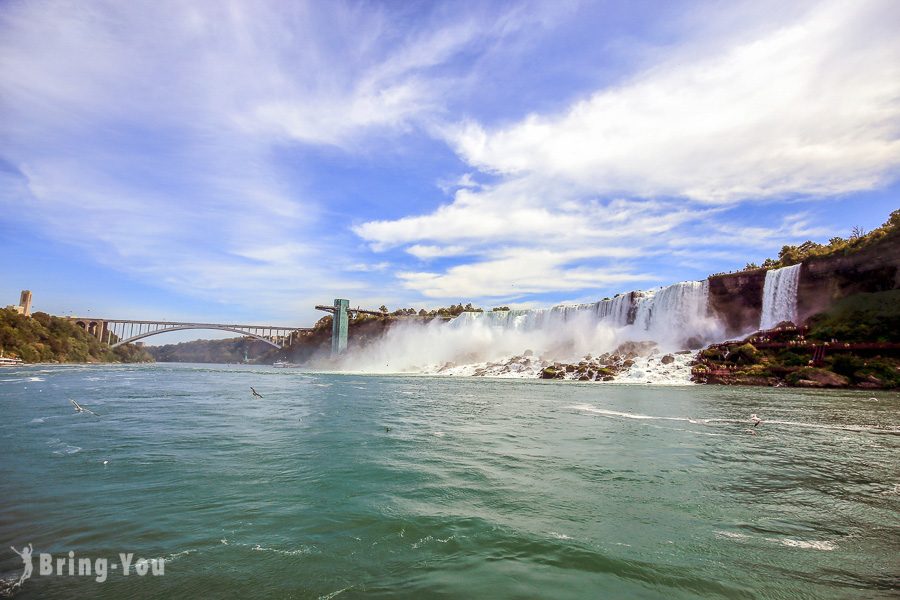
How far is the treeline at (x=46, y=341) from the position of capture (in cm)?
6650

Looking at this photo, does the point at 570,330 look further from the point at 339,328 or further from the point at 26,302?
the point at 26,302

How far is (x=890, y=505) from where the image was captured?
20.8 ft

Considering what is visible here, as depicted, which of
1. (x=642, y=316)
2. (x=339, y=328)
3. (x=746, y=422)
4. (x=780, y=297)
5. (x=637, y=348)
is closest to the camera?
(x=746, y=422)

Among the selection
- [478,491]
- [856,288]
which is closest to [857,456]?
[478,491]

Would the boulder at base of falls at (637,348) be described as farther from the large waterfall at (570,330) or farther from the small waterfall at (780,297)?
the small waterfall at (780,297)

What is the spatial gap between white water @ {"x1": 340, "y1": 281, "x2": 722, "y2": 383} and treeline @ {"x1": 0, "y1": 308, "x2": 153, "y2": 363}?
2142 inches

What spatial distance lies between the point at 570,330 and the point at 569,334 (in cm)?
50

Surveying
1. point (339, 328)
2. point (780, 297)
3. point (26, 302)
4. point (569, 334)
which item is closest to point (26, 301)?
point (26, 302)

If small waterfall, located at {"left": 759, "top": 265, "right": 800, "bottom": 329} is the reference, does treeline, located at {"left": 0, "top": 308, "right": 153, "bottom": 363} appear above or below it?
below

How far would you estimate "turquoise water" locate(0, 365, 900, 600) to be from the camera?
13.5 ft

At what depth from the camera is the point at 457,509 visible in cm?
609

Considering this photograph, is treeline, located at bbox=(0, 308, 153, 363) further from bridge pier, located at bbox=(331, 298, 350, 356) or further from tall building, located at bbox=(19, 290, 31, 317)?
bridge pier, located at bbox=(331, 298, 350, 356)

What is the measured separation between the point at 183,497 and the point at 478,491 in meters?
4.32

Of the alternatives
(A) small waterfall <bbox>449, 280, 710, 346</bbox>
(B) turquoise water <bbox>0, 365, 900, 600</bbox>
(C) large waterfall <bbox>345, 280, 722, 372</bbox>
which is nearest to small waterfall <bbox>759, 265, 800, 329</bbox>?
(C) large waterfall <bbox>345, 280, 722, 372</bbox>
